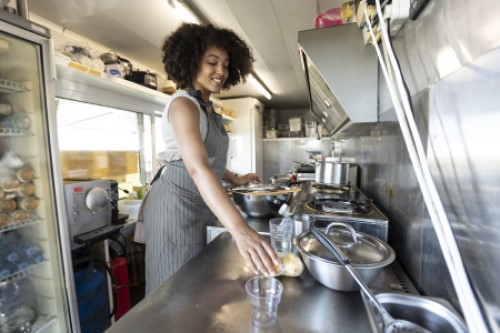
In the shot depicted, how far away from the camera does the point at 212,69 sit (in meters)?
1.04

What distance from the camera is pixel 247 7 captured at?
60.7 inches

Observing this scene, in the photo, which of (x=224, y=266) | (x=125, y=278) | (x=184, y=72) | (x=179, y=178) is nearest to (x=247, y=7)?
(x=184, y=72)

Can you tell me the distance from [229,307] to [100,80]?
5.68 ft

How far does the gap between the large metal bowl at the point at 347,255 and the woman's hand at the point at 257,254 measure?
4.4 inches

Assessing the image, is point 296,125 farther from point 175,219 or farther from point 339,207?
point 175,219

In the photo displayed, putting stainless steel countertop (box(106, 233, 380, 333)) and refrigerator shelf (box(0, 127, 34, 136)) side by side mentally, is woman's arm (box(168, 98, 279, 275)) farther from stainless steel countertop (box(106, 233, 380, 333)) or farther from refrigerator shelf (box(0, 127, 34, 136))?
refrigerator shelf (box(0, 127, 34, 136))

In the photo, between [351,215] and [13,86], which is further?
[13,86]

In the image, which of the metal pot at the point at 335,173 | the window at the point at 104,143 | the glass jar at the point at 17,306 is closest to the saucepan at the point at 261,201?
the metal pot at the point at 335,173

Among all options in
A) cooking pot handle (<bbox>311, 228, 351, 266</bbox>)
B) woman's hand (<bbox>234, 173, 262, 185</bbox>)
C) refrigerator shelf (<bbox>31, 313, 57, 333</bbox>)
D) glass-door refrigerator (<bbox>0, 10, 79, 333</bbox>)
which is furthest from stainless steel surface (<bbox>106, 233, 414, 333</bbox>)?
refrigerator shelf (<bbox>31, 313, 57, 333</bbox>)

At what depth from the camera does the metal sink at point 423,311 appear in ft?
1.46

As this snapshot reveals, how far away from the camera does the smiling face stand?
1.04m

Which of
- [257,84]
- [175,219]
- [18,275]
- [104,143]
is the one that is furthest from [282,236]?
[257,84]

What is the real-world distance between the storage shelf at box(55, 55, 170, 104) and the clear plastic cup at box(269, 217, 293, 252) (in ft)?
4.77

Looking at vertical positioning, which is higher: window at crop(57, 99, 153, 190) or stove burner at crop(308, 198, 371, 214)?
window at crop(57, 99, 153, 190)
